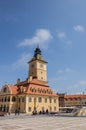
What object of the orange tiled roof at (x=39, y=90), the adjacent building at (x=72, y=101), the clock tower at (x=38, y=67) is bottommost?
the adjacent building at (x=72, y=101)

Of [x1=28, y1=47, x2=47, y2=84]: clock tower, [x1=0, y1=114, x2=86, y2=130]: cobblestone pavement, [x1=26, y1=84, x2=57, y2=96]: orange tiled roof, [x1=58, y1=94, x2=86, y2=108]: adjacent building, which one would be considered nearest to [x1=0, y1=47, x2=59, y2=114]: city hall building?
[x1=26, y1=84, x2=57, y2=96]: orange tiled roof

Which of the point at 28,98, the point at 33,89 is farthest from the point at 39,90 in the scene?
the point at 28,98

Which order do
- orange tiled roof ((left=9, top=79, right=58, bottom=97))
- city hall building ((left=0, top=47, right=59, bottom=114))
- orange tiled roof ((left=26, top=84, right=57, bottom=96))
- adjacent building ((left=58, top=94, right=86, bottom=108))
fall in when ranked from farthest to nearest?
adjacent building ((left=58, top=94, right=86, bottom=108)) → orange tiled roof ((left=26, top=84, right=57, bottom=96)) → orange tiled roof ((left=9, top=79, right=58, bottom=97)) → city hall building ((left=0, top=47, right=59, bottom=114))

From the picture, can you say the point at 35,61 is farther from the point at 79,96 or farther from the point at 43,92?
the point at 79,96

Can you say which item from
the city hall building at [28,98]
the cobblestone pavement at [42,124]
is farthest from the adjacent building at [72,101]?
the cobblestone pavement at [42,124]

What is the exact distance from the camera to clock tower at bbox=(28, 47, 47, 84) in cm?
8288

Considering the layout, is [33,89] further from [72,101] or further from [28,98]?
[72,101]

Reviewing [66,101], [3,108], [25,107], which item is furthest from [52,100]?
[66,101]

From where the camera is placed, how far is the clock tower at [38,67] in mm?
82875

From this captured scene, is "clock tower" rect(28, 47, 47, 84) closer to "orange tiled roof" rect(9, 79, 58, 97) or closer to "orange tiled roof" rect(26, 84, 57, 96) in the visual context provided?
"orange tiled roof" rect(26, 84, 57, 96)

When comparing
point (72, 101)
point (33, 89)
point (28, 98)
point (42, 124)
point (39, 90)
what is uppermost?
point (33, 89)

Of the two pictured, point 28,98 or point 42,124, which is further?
point 28,98

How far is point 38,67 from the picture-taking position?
83688 millimetres

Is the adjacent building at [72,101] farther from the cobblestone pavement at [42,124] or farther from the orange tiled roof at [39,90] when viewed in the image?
the cobblestone pavement at [42,124]
